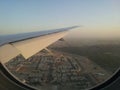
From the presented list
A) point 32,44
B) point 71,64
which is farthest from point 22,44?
point 71,64

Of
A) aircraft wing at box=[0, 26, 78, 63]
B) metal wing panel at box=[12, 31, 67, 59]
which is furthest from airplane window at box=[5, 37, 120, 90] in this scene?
aircraft wing at box=[0, 26, 78, 63]

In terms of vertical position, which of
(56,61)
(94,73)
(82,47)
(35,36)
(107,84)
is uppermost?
(35,36)

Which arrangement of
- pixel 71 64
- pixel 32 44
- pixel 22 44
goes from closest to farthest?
pixel 22 44
pixel 32 44
pixel 71 64

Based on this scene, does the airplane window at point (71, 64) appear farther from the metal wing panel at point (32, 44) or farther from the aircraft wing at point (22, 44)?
the aircraft wing at point (22, 44)

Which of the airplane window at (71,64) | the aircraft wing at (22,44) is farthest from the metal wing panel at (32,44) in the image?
the airplane window at (71,64)

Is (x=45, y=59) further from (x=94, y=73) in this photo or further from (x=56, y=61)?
(x=94, y=73)

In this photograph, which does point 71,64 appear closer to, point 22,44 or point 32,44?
point 32,44

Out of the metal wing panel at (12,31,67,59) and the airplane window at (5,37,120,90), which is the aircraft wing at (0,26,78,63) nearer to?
the metal wing panel at (12,31,67,59)

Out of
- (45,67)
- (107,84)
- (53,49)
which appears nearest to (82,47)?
(53,49)
